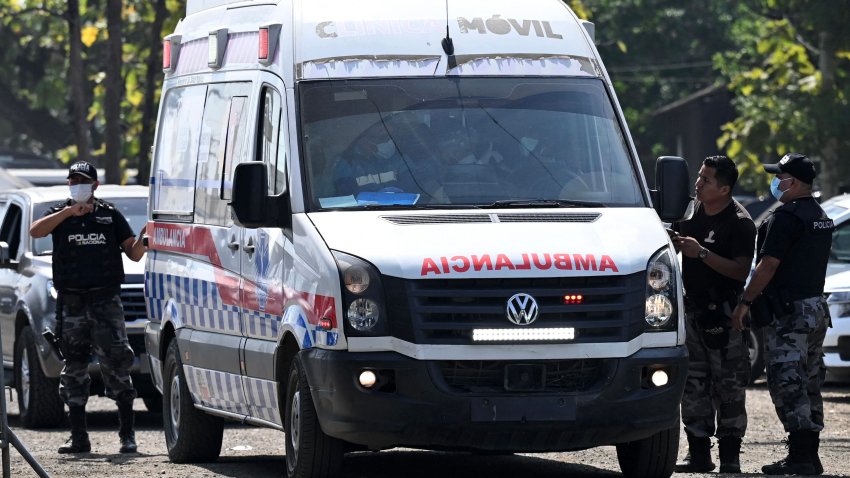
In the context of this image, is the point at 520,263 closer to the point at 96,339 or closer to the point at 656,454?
the point at 656,454

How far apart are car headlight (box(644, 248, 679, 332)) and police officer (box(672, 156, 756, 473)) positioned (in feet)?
4.79

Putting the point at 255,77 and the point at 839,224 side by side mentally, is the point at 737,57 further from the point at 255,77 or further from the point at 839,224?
the point at 255,77

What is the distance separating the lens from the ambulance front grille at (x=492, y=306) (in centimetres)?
855

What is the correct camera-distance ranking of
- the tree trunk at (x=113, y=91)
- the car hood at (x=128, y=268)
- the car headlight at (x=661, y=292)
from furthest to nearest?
the tree trunk at (x=113, y=91)
the car hood at (x=128, y=268)
the car headlight at (x=661, y=292)

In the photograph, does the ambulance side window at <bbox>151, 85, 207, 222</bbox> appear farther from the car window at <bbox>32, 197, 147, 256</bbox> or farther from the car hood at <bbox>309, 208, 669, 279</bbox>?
the car window at <bbox>32, 197, 147, 256</bbox>

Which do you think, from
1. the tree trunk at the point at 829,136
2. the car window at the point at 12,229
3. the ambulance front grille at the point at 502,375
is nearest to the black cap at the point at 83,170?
the car window at the point at 12,229

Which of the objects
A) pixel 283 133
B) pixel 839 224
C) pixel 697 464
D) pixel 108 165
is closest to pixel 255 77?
pixel 283 133

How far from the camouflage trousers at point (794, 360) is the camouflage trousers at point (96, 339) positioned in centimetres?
447

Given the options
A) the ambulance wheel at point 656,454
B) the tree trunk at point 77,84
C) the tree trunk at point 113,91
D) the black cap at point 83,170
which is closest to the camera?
the ambulance wheel at point 656,454

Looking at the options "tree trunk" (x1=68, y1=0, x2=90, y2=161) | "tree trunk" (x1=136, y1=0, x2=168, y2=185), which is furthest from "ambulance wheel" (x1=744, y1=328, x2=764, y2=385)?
"tree trunk" (x1=68, y1=0, x2=90, y2=161)

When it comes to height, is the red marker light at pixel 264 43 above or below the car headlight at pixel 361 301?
above

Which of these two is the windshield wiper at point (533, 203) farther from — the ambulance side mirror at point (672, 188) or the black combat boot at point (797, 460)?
the black combat boot at point (797, 460)

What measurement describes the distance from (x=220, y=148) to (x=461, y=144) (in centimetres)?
189

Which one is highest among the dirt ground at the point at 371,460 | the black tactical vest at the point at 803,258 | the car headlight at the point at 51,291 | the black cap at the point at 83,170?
the black cap at the point at 83,170
